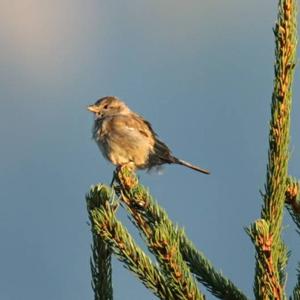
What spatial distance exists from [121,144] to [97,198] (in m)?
4.60

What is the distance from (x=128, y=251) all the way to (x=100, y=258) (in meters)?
0.24

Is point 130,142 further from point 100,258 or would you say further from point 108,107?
point 100,258

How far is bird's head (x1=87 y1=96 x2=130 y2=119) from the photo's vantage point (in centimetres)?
802

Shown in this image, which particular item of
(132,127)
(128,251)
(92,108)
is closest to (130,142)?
(132,127)

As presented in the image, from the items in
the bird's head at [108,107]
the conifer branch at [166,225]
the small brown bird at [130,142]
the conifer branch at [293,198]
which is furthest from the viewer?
the bird's head at [108,107]

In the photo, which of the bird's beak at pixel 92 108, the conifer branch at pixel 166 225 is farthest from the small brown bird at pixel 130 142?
the conifer branch at pixel 166 225

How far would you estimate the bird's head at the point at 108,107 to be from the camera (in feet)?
26.3

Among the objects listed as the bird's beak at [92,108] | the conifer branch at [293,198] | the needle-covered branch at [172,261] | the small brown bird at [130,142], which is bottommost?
the needle-covered branch at [172,261]

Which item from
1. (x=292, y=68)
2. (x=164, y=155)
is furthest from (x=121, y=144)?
(x=292, y=68)

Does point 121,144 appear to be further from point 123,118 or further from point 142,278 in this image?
point 142,278

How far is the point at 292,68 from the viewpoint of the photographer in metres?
2.06

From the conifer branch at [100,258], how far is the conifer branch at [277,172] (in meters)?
0.55

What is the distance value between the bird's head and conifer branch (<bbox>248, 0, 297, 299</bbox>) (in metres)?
5.77

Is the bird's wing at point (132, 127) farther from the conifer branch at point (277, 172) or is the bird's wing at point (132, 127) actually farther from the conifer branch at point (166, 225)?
the conifer branch at point (277, 172)
